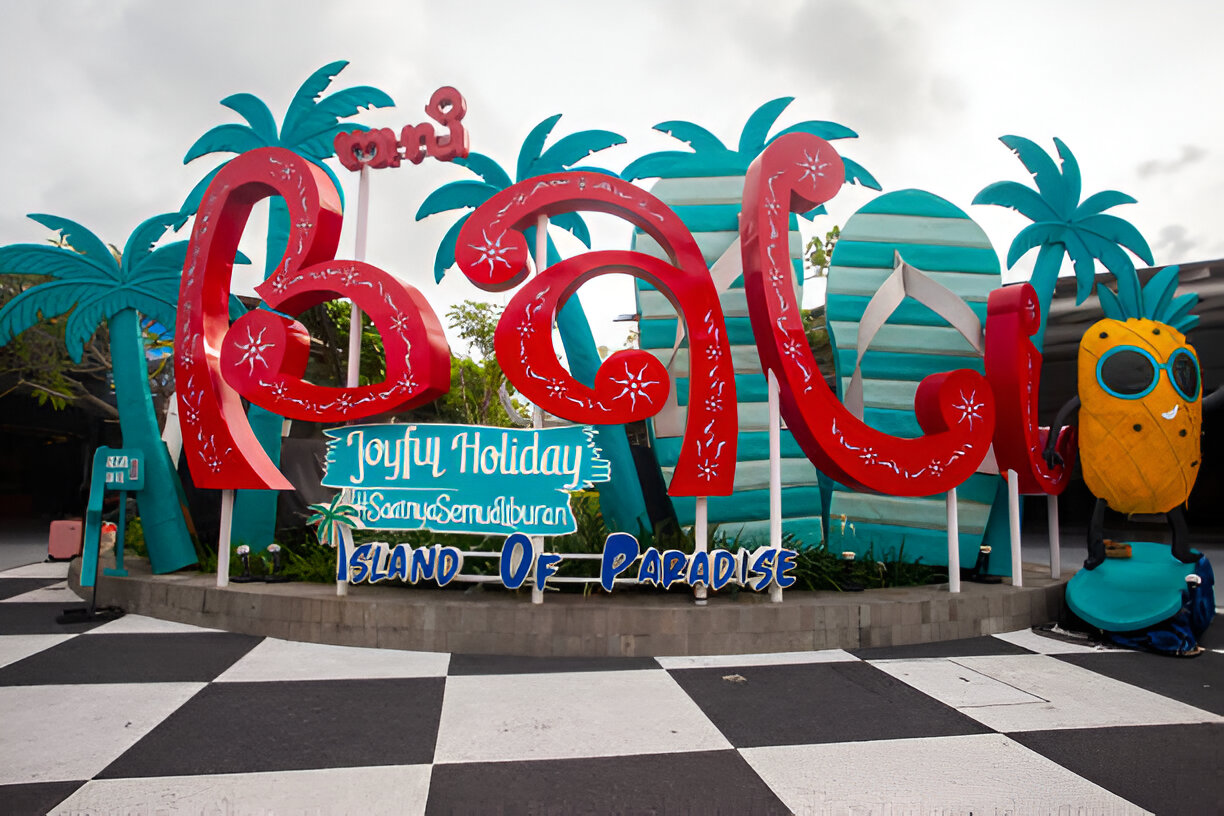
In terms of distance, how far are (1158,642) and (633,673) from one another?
4.55m

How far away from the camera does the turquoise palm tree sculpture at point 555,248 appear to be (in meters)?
7.53

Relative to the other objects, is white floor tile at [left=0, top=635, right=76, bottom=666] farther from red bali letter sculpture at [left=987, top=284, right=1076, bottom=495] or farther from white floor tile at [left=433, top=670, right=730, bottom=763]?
red bali letter sculpture at [left=987, top=284, right=1076, bottom=495]

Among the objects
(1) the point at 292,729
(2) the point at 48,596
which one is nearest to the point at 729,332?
(1) the point at 292,729

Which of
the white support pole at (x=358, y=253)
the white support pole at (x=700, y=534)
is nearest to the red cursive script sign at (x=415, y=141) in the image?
the white support pole at (x=358, y=253)

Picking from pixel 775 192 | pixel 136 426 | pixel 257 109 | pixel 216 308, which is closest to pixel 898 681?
pixel 775 192

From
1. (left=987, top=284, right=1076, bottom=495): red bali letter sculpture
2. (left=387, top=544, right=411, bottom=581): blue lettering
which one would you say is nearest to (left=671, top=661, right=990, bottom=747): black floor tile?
(left=387, top=544, right=411, bottom=581): blue lettering

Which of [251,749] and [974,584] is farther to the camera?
[974,584]

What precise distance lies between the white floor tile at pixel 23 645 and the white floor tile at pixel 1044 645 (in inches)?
320

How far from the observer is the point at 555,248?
26.0ft

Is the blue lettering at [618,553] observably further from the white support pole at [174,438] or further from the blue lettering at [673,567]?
the white support pole at [174,438]

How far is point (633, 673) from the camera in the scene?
5.16 metres

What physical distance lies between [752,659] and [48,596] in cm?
785

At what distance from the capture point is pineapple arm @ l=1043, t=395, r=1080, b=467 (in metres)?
6.99

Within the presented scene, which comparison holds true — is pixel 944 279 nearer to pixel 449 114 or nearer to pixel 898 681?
pixel 898 681
